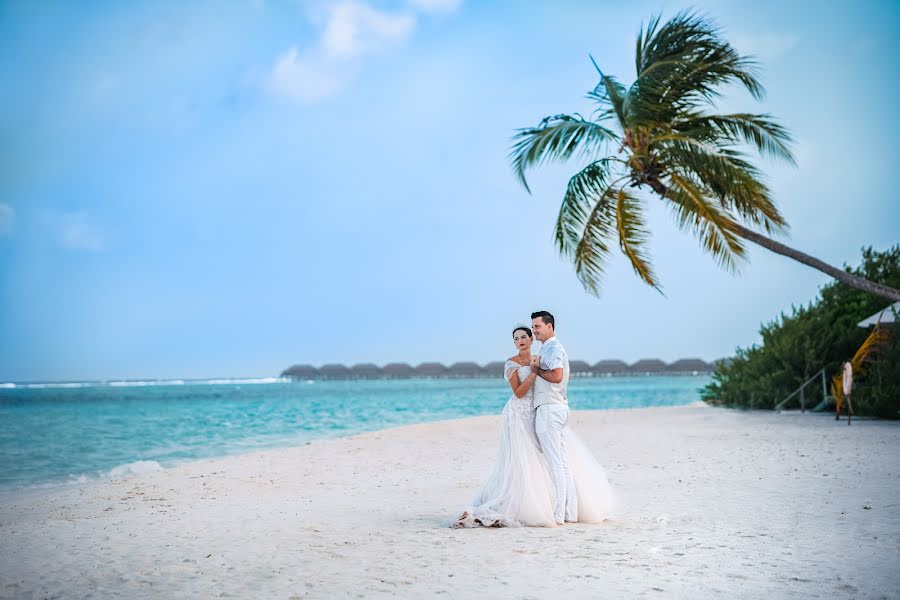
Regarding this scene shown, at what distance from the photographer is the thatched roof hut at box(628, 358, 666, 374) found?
127 metres

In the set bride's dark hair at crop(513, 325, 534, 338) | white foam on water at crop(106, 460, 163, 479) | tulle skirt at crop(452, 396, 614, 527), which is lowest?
white foam on water at crop(106, 460, 163, 479)

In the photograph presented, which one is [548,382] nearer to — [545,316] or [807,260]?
[545,316]

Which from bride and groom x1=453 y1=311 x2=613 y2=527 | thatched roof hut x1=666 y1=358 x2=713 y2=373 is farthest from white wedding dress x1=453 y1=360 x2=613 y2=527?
thatched roof hut x1=666 y1=358 x2=713 y2=373

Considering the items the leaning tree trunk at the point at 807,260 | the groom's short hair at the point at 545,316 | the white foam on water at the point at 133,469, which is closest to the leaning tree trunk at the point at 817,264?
the leaning tree trunk at the point at 807,260

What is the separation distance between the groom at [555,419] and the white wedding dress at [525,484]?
0.24ft

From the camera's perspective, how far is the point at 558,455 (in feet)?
21.8

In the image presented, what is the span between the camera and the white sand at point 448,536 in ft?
15.4

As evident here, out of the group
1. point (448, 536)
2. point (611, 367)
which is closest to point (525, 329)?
point (448, 536)

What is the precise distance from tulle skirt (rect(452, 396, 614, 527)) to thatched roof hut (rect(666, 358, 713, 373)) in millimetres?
120991

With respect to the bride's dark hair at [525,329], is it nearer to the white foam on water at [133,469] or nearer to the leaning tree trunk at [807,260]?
Answer: the leaning tree trunk at [807,260]

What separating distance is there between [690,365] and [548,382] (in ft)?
406

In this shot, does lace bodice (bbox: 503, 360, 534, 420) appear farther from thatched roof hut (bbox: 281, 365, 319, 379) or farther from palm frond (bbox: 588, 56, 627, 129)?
thatched roof hut (bbox: 281, 365, 319, 379)

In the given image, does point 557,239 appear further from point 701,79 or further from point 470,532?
point 470,532

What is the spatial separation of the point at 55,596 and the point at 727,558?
179 inches
